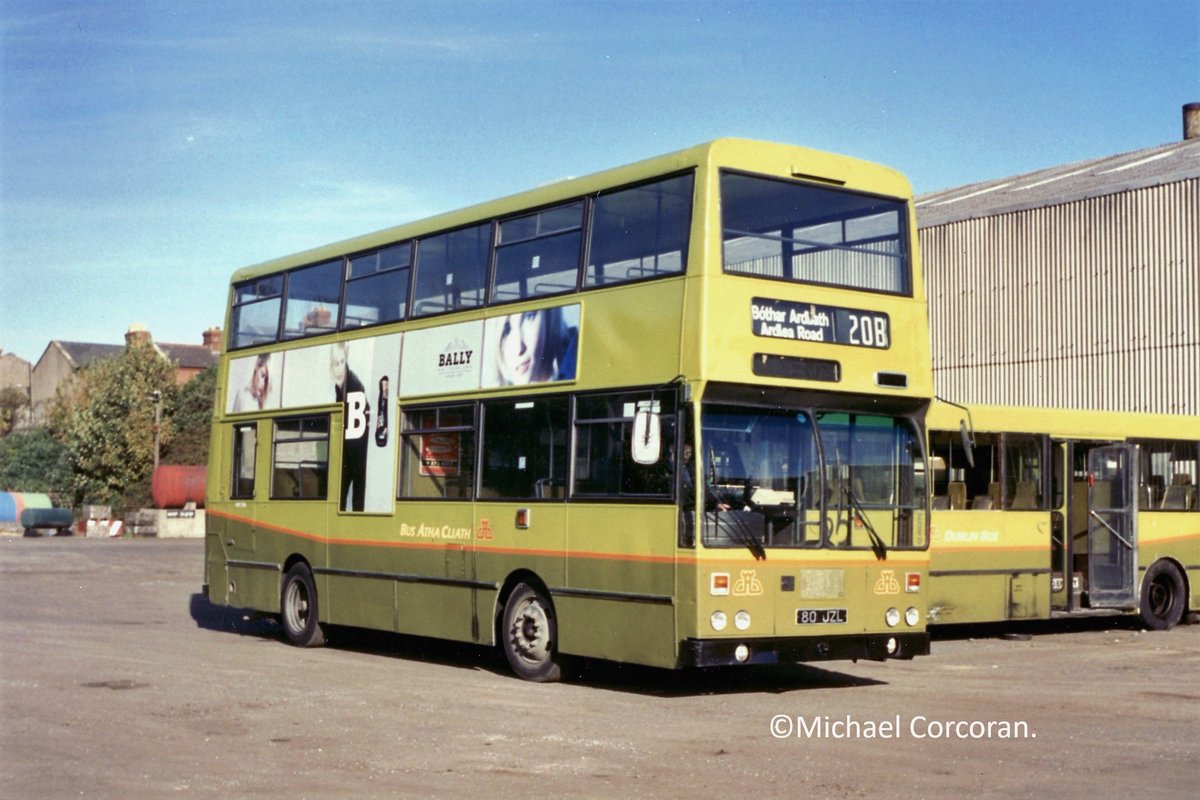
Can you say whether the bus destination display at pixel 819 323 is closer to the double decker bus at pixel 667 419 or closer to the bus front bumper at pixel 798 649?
the double decker bus at pixel 667 419

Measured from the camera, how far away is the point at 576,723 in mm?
11086

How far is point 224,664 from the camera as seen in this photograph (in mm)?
15164

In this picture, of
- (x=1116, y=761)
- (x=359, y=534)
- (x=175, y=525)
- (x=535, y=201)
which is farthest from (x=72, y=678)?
(x=175, y=525)

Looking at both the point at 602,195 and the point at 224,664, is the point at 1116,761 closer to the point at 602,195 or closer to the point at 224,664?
the point at 602,195

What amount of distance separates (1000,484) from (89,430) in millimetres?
59742

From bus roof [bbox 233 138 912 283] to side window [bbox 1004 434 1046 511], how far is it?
5971mm

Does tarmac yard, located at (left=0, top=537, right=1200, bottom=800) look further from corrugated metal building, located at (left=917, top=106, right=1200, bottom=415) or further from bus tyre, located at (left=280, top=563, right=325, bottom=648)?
corrugated metal building, located at (left=917, top=106, right=1200, bottom=415)

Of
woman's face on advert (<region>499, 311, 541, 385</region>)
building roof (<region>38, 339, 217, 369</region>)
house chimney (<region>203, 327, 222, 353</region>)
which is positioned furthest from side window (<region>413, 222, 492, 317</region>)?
house chimney (<region>203, 327, 222, 353</region>)

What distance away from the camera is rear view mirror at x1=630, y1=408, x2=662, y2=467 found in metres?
12.2

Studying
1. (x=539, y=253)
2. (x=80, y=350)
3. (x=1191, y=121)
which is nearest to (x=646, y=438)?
(x=539, y=253)

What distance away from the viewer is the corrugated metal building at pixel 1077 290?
3064 centimetres

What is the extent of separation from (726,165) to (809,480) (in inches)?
106

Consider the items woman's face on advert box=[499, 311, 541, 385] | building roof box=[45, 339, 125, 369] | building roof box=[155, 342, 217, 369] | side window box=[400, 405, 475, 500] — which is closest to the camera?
woman's face on advert box=[499, 311, 541, 385]

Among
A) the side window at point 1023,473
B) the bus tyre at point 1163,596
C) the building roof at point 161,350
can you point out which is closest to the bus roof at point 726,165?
the side window at point 1023,473
